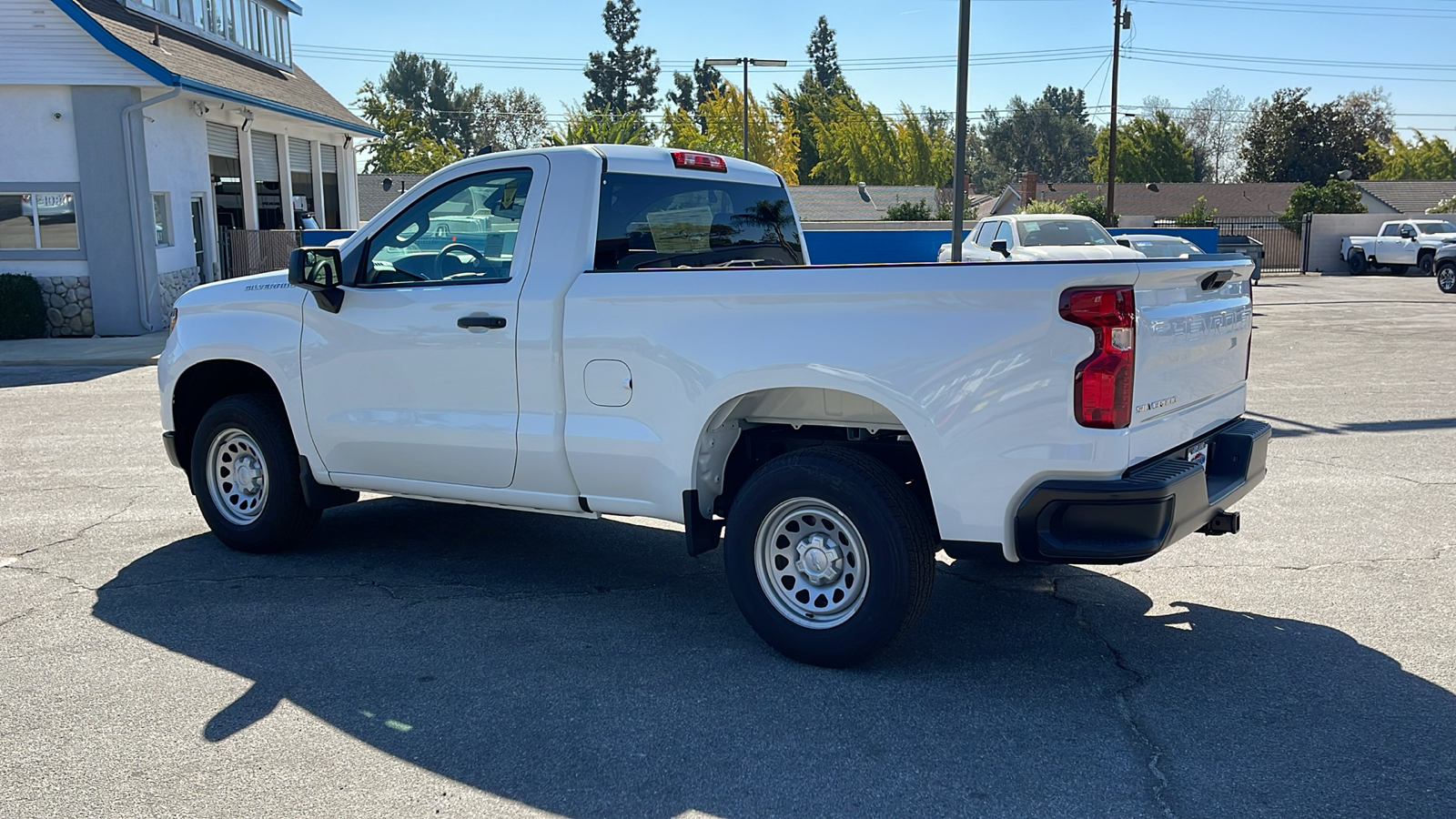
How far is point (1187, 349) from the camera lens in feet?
14.9

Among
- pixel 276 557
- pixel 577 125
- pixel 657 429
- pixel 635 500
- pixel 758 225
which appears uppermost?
pixel 577 125

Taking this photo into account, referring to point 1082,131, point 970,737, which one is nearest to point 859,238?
point 970,737

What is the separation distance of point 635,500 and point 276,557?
7.86 feet

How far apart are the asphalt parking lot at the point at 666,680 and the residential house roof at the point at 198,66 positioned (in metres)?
14.0

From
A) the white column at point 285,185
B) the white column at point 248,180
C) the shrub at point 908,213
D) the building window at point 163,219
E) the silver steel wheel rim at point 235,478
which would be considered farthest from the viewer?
the shrub at point 908,213

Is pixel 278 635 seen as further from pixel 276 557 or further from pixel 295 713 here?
pixel 276 557

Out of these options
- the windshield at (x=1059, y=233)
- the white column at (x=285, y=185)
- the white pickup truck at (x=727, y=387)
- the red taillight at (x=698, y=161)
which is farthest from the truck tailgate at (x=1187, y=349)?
the white column at (x=285, y=185)

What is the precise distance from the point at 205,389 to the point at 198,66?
17.8m

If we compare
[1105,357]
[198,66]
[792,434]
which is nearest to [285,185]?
Result: [198,66]

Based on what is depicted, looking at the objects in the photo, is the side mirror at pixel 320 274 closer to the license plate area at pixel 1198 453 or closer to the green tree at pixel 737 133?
the license plate area at pixel 1198 453

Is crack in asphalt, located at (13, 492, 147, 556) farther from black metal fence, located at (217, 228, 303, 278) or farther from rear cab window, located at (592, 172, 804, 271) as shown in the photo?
black metal fence, located at (217, 228, 303, 278)

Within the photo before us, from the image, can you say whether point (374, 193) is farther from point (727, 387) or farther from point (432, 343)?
point (727, 387)

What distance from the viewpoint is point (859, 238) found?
19.6m

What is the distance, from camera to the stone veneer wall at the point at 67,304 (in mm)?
19641
